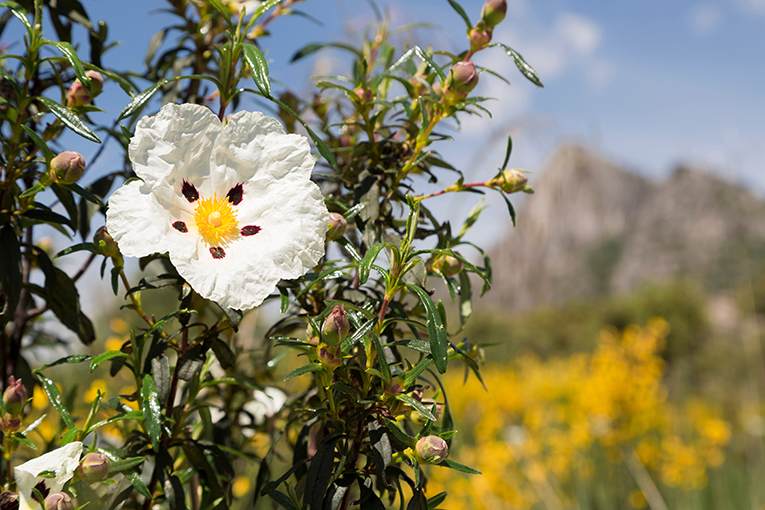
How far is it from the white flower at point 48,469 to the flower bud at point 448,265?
17.4 inches

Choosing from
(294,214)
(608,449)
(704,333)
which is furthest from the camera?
(704,333)

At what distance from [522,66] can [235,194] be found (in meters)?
0.42

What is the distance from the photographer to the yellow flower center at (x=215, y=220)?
0.58 m

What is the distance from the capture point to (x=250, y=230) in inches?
23.1

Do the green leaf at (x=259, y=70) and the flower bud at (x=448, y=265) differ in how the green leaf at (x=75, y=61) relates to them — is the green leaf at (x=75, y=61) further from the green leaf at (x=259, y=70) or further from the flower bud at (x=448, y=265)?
the flower bud at (x=448, y=265)

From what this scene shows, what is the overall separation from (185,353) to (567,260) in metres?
33.4

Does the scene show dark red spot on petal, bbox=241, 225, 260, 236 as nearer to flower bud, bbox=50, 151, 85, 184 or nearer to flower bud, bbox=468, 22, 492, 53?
flower bud, bbox=50, 151, 85, 184

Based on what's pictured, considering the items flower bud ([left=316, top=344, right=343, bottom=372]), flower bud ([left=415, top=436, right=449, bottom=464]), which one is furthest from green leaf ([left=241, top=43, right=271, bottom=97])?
flower bud ([left=415, top=436, right=449, bottom=464])

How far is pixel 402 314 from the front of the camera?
70cm

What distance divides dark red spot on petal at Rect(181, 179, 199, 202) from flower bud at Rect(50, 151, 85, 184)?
0.12m

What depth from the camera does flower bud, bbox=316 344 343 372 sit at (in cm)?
54

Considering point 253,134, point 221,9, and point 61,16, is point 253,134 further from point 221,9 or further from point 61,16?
point 61,16

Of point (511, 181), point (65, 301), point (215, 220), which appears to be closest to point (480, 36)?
point (511, 181)

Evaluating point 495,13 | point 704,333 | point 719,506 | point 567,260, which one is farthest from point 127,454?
point 567,260
